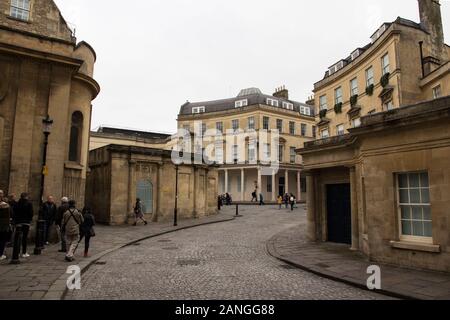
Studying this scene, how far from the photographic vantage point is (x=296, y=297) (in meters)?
6.69

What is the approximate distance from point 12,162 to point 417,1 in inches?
1203

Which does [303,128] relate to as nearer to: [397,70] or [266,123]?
[266,123]

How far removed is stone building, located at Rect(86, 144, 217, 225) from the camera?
21.5 metres

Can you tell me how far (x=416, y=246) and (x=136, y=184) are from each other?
1786cm

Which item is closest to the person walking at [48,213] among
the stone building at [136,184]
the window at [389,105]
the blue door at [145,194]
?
the stone building at [136,184]

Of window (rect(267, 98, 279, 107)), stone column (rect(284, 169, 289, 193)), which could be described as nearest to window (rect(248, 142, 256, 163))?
stone column (rect(284, 169, 289, 193))

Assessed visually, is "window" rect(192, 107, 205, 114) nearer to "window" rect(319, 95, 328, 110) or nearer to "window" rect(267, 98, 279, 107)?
"window" rect(267, 98, 279, 107)

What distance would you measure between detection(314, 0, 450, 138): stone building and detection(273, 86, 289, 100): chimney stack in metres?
24.2

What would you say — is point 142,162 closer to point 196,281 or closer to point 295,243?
point 295,243

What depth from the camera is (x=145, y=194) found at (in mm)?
23000

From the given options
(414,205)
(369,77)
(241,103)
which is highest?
(241,103)

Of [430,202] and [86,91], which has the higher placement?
[86,91]

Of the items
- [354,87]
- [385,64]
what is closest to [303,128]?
[354,87]
